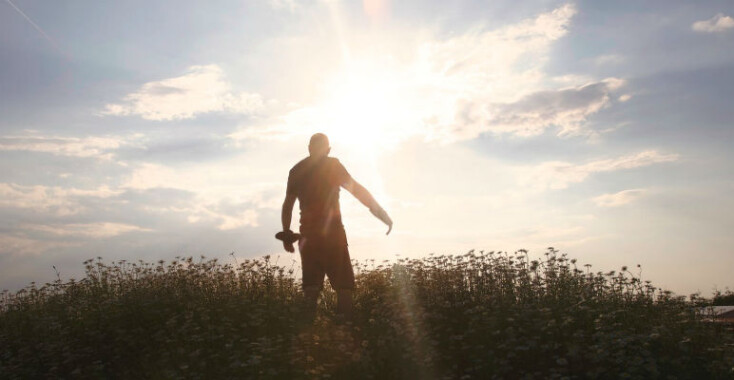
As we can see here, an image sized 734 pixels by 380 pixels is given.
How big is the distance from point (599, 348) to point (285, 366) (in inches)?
150

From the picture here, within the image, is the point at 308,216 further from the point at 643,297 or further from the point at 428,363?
the point at 643,297

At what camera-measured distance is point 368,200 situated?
31.7 feet

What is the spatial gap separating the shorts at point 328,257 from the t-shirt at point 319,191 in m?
0.14

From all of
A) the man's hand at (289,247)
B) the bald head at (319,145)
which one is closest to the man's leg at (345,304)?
the man's hand at (289,247)

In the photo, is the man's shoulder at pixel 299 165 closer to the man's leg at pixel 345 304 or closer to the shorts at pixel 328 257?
the shorts at pixel 328 257

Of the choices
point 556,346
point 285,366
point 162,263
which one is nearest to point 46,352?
point 162,263

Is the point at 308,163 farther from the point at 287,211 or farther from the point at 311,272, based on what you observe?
the point at 311,272

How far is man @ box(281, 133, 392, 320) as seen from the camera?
9.30 metres

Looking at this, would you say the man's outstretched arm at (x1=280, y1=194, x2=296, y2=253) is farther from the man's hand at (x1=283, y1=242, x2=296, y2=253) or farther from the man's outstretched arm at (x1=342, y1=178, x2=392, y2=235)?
the man's outstretched arm at (x1=342, y1=178, x2=392, y2=235)

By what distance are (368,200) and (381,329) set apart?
6.31 feet

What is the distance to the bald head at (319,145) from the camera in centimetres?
939

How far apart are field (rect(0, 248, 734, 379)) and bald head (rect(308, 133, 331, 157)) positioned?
243 centimetres

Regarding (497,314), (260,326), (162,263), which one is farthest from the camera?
(162,263)

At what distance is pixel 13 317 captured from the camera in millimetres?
11859
